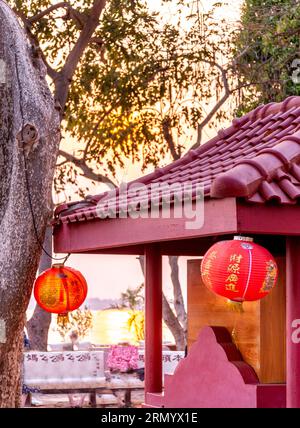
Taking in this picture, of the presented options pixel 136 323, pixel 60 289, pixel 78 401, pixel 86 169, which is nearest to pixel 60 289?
pixel 60 289

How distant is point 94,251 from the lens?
923cm

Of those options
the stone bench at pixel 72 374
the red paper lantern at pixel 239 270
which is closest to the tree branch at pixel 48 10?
the stone bench at pixel 72 374

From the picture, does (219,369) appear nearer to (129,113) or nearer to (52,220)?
(52,220)

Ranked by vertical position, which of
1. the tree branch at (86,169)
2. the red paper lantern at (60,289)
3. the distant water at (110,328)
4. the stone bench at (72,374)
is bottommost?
the stone bench at (72,374)

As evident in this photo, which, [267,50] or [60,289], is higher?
[267,50]

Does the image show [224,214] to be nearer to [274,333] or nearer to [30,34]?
[274,333]

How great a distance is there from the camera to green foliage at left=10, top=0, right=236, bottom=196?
640 inches

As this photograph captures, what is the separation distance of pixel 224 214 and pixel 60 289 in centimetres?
294

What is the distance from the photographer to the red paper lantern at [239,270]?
6.65 meters

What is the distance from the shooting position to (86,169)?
18.0m

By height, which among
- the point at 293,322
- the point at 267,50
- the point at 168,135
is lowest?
the point at 293,322

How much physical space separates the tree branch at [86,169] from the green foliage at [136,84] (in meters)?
0.13

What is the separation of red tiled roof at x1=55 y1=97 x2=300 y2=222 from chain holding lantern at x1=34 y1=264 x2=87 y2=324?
54cm

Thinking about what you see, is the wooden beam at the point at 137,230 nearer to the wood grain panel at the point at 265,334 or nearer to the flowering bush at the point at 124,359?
the wood grain panel at the point at 265,334
